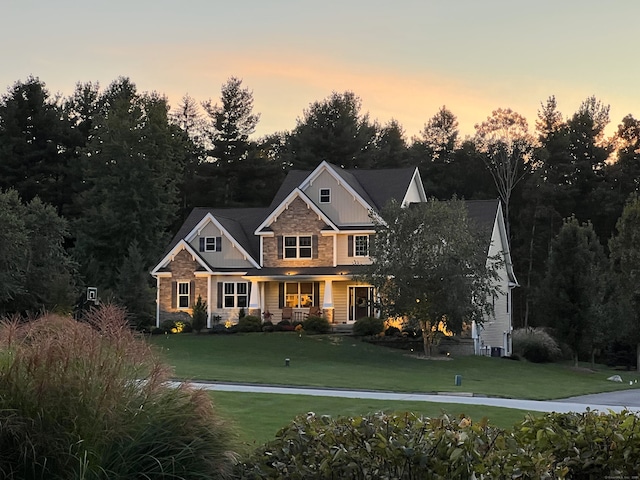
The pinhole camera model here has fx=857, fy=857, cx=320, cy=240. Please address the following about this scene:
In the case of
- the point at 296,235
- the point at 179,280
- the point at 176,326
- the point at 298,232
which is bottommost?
the point at 176,326

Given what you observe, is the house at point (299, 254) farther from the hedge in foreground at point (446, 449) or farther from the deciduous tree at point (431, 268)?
the hedge in foreground at point (446, 449)

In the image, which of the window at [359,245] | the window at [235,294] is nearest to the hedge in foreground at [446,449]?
the window at [359,245]

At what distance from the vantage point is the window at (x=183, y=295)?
143 feet

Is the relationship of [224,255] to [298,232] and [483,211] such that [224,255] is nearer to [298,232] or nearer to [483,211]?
[298,232]

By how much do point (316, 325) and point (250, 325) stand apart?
3271mm

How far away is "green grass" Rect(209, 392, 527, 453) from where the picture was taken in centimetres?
1349

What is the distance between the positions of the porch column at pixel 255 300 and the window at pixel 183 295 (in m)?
3.72

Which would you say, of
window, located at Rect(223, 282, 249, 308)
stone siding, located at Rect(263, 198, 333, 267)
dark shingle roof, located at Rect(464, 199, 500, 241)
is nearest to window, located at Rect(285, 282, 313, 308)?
stone siding, located at Rect(263, 198, 333, 267)

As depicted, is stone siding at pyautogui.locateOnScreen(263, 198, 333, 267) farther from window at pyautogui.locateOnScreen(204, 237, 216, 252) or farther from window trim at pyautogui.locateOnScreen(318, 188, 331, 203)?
window at pyautogui.locateOnScreen(204, 237, 216, 252)

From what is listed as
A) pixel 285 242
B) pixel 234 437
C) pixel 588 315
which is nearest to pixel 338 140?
pixel 285 242

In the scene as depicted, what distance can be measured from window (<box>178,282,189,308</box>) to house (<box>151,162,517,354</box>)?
0.05 meters

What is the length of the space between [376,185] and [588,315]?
39.3 ft

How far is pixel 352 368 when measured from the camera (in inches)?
1137

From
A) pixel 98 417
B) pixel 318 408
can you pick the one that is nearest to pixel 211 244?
pixel 318 408
